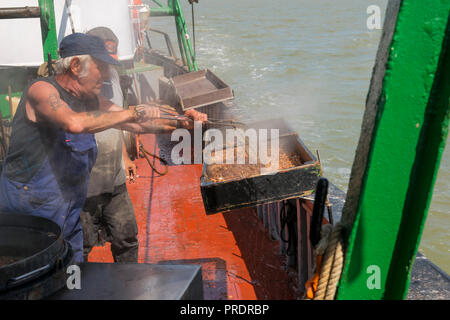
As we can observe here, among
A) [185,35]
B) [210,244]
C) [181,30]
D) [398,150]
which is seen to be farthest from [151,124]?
[181,30]

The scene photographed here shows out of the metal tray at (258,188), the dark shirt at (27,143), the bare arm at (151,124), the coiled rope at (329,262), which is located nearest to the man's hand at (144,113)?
the bare arm at (151,124)

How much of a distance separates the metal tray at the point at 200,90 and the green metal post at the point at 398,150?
233 inches

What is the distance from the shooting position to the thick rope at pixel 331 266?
60.2 inches

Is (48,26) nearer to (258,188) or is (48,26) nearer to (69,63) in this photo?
(69,63)

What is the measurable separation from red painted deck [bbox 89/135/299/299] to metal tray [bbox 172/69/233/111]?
165 centimetres

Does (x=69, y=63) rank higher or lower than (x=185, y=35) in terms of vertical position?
higher

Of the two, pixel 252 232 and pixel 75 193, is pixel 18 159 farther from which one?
pixel 252 232

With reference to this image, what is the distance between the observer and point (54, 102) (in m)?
2.55

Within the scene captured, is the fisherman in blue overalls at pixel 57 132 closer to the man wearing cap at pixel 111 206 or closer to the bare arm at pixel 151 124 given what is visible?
the bare arm at pixel 151 124

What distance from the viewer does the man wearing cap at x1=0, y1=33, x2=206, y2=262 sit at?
259 cm

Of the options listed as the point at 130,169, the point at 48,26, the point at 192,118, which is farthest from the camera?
the point at 130,169

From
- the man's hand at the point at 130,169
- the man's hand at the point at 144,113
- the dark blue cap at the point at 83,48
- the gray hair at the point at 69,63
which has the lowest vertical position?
the man's hand at the point at 130,169

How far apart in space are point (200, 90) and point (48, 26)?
422 cm

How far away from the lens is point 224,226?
5.23m
